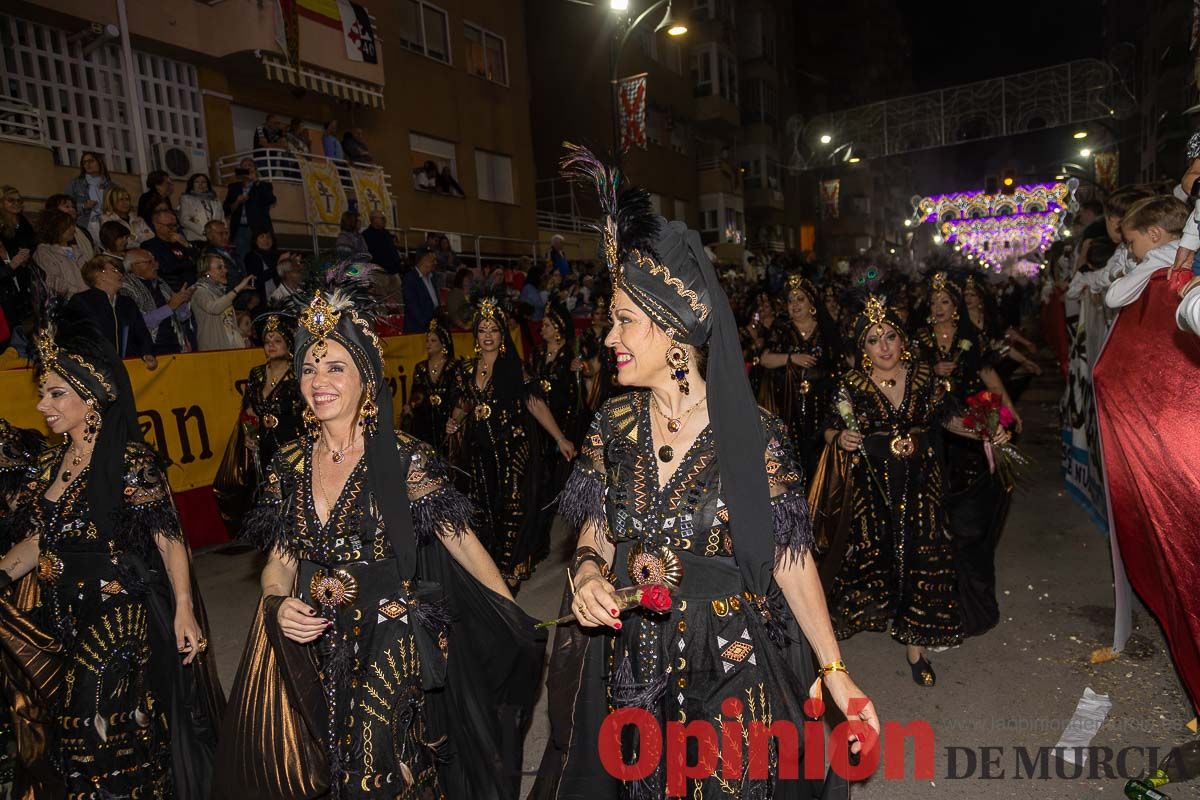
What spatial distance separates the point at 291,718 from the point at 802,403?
20.5 feet

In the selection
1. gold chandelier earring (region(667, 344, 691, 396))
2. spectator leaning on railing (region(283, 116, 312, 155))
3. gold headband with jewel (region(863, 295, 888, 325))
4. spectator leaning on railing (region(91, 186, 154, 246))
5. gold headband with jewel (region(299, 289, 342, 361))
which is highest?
spectator leaning on railing (region(283, 116, 312, 155))

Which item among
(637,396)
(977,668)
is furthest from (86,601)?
(977,668)

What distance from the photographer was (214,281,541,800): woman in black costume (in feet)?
9.43

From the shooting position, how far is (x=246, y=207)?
1075cm

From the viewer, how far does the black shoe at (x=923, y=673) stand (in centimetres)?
459

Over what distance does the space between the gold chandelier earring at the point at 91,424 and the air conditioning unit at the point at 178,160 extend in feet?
38.1

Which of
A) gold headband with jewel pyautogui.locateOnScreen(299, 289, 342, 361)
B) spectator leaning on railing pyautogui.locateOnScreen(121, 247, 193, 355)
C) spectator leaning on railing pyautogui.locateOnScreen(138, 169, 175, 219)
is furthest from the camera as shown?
spectator leaning on railing pyautogui.locateOnScreen(138, 169, 175, 219)

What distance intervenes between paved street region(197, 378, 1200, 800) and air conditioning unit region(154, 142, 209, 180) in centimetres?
946

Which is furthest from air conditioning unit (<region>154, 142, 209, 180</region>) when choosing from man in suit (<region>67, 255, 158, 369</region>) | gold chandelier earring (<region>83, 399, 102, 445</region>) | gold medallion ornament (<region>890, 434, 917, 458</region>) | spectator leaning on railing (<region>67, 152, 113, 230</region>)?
gold medallion ornament (<region>890, 434, 917, 458</region>)

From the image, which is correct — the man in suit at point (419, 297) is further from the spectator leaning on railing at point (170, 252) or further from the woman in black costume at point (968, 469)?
the woman in black costume at point (968, 469)

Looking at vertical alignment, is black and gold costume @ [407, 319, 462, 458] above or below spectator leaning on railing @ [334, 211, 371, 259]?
below

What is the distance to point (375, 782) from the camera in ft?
9.27

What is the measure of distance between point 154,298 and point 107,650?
20.9 feet

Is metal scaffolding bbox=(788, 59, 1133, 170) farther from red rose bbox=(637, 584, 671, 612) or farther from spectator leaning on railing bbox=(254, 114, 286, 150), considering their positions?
red rose bbox=(637, 584, 671, 612)
